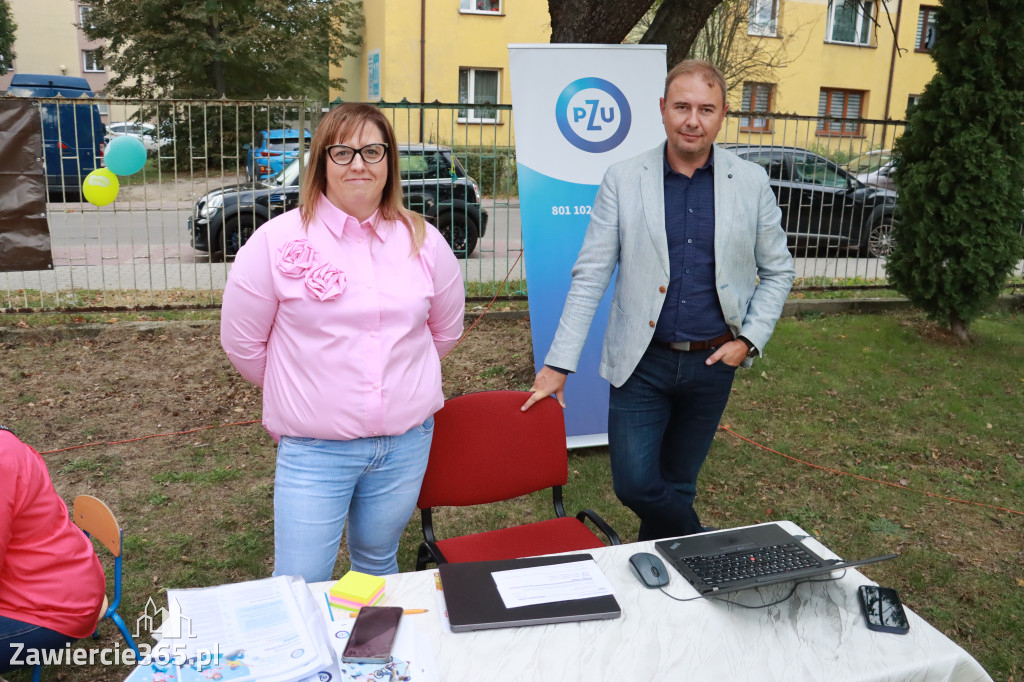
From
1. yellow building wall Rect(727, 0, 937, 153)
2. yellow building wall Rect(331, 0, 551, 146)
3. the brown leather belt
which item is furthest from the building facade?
the brown leather belt

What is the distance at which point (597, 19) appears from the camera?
4.58 meters

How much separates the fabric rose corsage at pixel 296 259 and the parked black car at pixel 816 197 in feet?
19.8

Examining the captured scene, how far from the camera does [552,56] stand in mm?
3656

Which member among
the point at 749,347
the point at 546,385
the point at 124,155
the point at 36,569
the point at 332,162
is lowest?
the point at 36,569

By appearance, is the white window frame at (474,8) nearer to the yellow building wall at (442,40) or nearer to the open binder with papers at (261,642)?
the yellow building wall at (442,40)

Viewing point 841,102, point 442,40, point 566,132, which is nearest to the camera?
point 566,132

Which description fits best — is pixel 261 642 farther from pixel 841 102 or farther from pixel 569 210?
pixel 841 102

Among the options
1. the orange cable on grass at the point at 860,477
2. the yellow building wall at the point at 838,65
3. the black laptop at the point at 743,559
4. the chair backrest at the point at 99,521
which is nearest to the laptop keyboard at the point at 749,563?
the black laptop at the point at 743,559

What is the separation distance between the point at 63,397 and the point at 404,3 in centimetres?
1600

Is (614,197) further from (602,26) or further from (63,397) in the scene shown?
(63,397)

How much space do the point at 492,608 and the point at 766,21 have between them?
68.2ft

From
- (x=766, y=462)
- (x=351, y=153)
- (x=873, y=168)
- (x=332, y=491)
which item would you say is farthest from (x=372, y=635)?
(x=873, y=168)

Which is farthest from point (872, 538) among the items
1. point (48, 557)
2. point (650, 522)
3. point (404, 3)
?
point (404, 3)

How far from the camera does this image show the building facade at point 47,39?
30.9 metres
